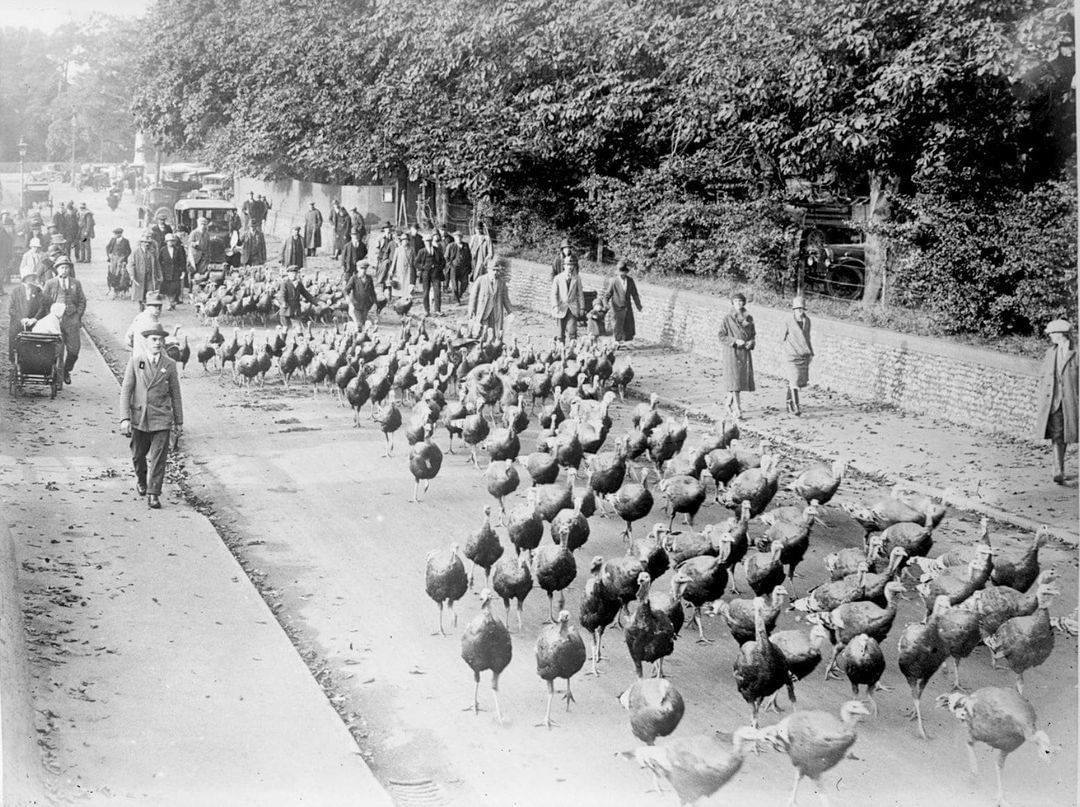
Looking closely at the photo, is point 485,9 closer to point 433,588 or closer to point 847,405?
point 847,405

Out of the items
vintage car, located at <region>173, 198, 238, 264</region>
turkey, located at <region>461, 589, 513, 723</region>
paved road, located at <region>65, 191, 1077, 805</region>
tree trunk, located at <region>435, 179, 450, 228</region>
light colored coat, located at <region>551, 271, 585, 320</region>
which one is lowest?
paved road, located at <region>65, 191, 1077, 805</region>

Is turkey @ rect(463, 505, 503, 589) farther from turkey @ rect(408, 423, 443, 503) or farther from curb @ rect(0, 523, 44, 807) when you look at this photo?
curb @ rect(0, 523, 44, 807)

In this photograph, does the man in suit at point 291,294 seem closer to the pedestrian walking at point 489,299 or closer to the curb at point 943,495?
the pedestrian walking at point 489,299

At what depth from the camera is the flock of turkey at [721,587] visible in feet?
21.0

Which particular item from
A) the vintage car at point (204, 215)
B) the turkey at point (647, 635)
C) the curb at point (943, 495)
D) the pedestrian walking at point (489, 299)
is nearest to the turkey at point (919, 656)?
the turkey at point (647, 635)

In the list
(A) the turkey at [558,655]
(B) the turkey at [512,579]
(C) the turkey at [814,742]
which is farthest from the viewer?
(B) the turkey at [512,579]

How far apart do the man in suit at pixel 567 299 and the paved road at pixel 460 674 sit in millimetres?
7810

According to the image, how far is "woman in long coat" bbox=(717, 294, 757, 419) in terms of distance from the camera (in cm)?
1584

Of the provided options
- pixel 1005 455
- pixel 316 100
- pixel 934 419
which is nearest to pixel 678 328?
pixel 934 419

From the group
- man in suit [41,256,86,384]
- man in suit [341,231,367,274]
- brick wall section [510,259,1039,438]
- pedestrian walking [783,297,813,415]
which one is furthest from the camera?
man in suit [341,231,367,274]

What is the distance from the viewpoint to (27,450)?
13.0 metres

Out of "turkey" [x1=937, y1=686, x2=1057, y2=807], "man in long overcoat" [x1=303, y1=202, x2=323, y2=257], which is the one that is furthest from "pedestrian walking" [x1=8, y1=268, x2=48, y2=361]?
"man in long overcoat" [x1=303, y1=202, x2=323, y2=257]

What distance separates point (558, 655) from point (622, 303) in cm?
1420

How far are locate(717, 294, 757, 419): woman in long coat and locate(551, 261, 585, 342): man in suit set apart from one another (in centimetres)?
484
